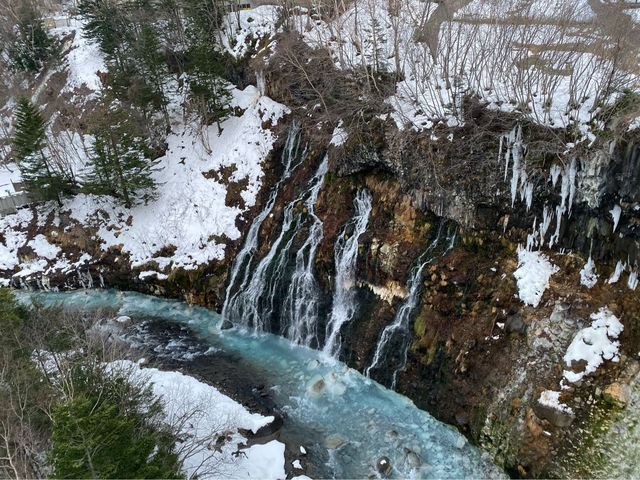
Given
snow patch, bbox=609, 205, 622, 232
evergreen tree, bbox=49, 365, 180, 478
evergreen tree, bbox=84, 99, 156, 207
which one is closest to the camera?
evergreen tree, bbox=49, 365, 180, 478

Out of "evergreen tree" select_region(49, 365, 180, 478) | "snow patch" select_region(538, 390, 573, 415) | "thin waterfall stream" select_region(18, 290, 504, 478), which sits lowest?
"thin waterfall stream" select_region(18, 290, 504, 478)

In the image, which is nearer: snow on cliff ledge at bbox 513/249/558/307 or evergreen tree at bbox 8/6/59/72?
snow on cliff ledge at bbox 513/249/558/307

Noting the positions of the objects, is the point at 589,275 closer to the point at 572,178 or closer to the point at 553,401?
the point at 572,178

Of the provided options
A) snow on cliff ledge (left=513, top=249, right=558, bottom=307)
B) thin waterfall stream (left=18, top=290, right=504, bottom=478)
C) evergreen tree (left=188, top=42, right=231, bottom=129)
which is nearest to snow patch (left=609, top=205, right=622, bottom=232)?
snow on cliff ledge (left=513, top=249, right=558, bottom=307)

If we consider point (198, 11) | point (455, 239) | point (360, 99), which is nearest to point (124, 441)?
point (455, 239)

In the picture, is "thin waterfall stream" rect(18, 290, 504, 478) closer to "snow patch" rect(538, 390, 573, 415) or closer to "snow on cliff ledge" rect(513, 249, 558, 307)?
"snow patch" rect(538, 390, 573, 415)

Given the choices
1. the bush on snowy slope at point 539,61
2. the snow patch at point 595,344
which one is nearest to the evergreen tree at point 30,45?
the bush on snowy slope at point 539,61
